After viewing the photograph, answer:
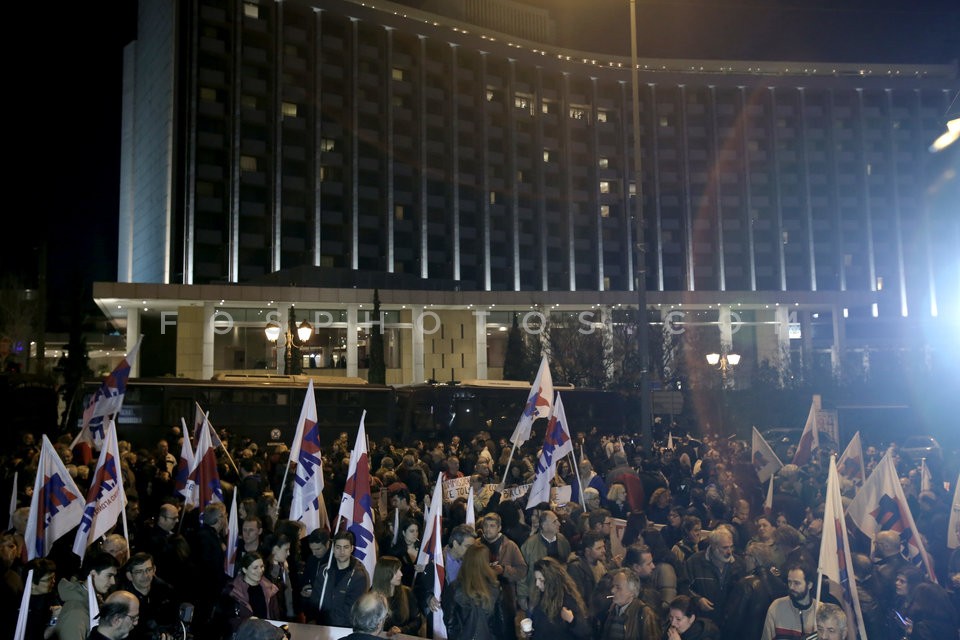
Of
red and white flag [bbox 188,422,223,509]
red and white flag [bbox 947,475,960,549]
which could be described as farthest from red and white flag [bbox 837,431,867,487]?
red and white flag [bbox 188,422,223,509]

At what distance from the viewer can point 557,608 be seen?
625 centimetres

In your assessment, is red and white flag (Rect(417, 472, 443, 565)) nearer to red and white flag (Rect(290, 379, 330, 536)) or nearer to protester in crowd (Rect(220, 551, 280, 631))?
protester in crowd (Rect(220, 551, 280, 631))

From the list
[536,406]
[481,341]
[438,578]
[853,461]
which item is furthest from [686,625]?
[481,341]

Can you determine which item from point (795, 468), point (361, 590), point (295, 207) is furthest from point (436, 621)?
point (295, 207)

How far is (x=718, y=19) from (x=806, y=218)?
861 inches

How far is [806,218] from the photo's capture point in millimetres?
80250

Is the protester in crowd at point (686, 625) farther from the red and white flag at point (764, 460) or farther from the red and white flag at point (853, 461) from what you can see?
the red and white flag at point (853, 461)

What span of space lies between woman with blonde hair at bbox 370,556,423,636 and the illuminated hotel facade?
144 feet

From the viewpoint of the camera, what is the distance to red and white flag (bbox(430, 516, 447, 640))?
264 inches

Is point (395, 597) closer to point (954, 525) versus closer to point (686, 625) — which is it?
point (686, 625)

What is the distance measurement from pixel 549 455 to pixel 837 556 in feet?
16.2

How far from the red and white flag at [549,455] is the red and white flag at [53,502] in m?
5.24

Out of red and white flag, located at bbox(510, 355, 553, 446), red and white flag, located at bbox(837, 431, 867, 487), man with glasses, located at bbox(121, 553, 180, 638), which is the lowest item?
man with glasses, located at bbox(121, 553, 180, 638)

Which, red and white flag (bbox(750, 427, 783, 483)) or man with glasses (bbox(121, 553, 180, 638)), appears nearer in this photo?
man with glasses (bbox(121, 553, 180, 638))
